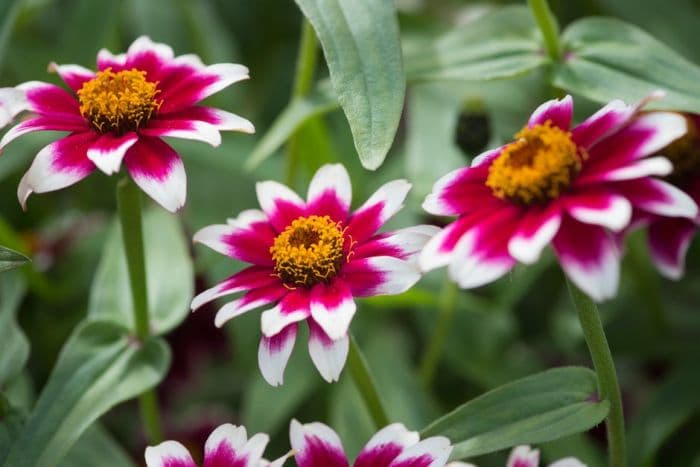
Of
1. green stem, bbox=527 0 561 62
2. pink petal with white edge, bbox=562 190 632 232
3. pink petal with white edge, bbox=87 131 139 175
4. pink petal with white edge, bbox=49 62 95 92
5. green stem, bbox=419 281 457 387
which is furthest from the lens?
green stem, bbox=419 281 457 387

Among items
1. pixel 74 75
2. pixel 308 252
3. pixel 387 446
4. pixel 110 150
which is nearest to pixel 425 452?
pixel 387 446

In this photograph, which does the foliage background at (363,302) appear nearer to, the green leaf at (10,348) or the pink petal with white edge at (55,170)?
the green leaf at (10,348)

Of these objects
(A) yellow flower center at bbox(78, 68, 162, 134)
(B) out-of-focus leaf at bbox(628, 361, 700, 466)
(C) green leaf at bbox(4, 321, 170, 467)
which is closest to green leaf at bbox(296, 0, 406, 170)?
(A) yellow flower center at bbox(78, 68, 162, 134)

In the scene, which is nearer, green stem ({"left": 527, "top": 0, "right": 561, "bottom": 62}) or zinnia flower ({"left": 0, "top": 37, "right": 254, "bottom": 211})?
zinnia flower ({"left": 0, "top": 37, "right": 254, "bottom": 211})

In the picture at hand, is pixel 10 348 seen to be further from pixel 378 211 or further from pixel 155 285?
pixel 378 211

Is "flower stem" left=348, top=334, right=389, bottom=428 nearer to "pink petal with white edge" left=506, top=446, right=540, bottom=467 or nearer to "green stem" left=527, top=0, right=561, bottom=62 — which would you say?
"pink petal with white edge" left=506, top=446, right=540, bottom=467

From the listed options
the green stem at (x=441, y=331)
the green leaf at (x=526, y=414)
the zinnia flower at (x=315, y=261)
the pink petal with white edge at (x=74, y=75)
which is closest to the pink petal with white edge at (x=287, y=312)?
the zinnia flower at (x=315, y=261)

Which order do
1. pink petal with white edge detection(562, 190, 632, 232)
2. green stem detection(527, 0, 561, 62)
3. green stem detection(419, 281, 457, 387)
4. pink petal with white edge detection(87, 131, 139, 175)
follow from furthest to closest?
1. green stem detection(419, 281, 457, 387)
2. green stem detection(527, 0, 561, 62)
3. pink petal with white edge detection(87, 131, 139, 175)
4. pink petal with white edge detection(562, 190, 632, 232)
